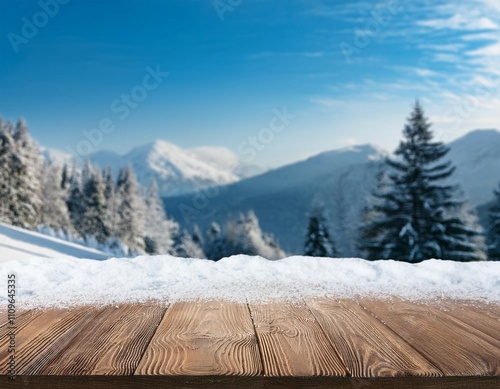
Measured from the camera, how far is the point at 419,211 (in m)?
21.3

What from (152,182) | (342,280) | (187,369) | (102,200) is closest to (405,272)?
(342,280)

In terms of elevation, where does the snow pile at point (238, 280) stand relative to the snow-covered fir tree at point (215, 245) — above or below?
above

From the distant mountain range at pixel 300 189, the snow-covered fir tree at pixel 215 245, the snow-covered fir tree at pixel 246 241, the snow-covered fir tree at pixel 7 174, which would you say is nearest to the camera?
the snow-covered fir tree at pixel 7 174

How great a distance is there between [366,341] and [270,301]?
27.8 inches

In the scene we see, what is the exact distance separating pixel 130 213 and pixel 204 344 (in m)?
44.3

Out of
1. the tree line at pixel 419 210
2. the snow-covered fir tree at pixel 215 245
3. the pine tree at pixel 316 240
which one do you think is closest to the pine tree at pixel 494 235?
the tree line at pixel 419 210

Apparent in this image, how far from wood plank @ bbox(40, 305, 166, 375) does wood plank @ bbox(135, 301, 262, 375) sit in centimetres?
4

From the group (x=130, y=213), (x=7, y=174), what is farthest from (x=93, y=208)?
(x=7, y=174)

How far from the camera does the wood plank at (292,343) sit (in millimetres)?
1300

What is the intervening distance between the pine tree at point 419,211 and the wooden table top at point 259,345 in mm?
19307

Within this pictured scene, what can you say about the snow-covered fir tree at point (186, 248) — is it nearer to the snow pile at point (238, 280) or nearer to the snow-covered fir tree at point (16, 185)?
the snow-covered fir tree at point (16, 185)

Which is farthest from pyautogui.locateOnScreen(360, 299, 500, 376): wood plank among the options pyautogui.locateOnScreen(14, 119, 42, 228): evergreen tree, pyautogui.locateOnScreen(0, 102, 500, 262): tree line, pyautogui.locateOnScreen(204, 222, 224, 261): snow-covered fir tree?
pyautogui.locateOnScreen(204, 222, 224, 261): snow-covered fir tree

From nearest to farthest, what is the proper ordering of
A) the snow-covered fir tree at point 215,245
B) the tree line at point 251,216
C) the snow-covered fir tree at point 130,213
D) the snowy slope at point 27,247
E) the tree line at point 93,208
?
1. the snowy slope at point 27,247
2. the tree line at point 251,216
3. the tree line at point 93,208
4. the snow-covered fir tree at point 130,213
5. the snow-covered fir tree at point 215,245

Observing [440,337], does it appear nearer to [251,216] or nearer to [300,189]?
[251,216]
